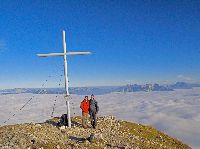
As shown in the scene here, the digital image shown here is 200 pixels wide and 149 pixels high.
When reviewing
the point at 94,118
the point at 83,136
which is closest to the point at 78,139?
the point at 83,136

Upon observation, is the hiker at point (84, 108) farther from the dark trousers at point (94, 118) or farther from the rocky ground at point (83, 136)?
the rocky ground at point (83, 136)

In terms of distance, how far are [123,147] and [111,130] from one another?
7848 mm

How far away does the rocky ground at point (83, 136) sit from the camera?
25.8 metres

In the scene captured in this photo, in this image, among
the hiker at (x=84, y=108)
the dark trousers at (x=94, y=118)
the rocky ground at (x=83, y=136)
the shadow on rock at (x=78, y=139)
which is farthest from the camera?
the dark trousers at (x=94, y=118)

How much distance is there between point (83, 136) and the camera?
30.8 metres

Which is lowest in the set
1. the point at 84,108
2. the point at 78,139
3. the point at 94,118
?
the point at 78,139

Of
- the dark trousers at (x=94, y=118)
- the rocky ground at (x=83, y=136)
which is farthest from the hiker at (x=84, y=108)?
the rocky ground at (x=83, y=136)

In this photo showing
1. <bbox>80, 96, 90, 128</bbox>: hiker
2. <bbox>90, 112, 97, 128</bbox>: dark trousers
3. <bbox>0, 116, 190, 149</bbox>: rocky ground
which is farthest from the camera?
<bbox>90, 112, 97, 128</bbox>: dark trousers

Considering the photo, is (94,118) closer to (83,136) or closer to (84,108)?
(84,108)

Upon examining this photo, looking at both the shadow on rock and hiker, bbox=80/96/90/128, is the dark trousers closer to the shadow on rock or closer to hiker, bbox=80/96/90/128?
hiker, bbox=80/96/90/128

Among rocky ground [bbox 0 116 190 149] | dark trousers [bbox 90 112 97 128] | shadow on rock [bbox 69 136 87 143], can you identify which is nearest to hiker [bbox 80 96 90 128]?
dark trousers [bbox 90 112 97 128]

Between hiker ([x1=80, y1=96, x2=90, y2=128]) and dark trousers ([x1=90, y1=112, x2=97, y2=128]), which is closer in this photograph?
hiker ([x1=80, y1=96, x2=90, y2=128])

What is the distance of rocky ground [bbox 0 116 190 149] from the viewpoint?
2583 centimetres

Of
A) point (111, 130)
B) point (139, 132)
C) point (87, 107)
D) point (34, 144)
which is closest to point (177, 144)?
point (139, 132)
